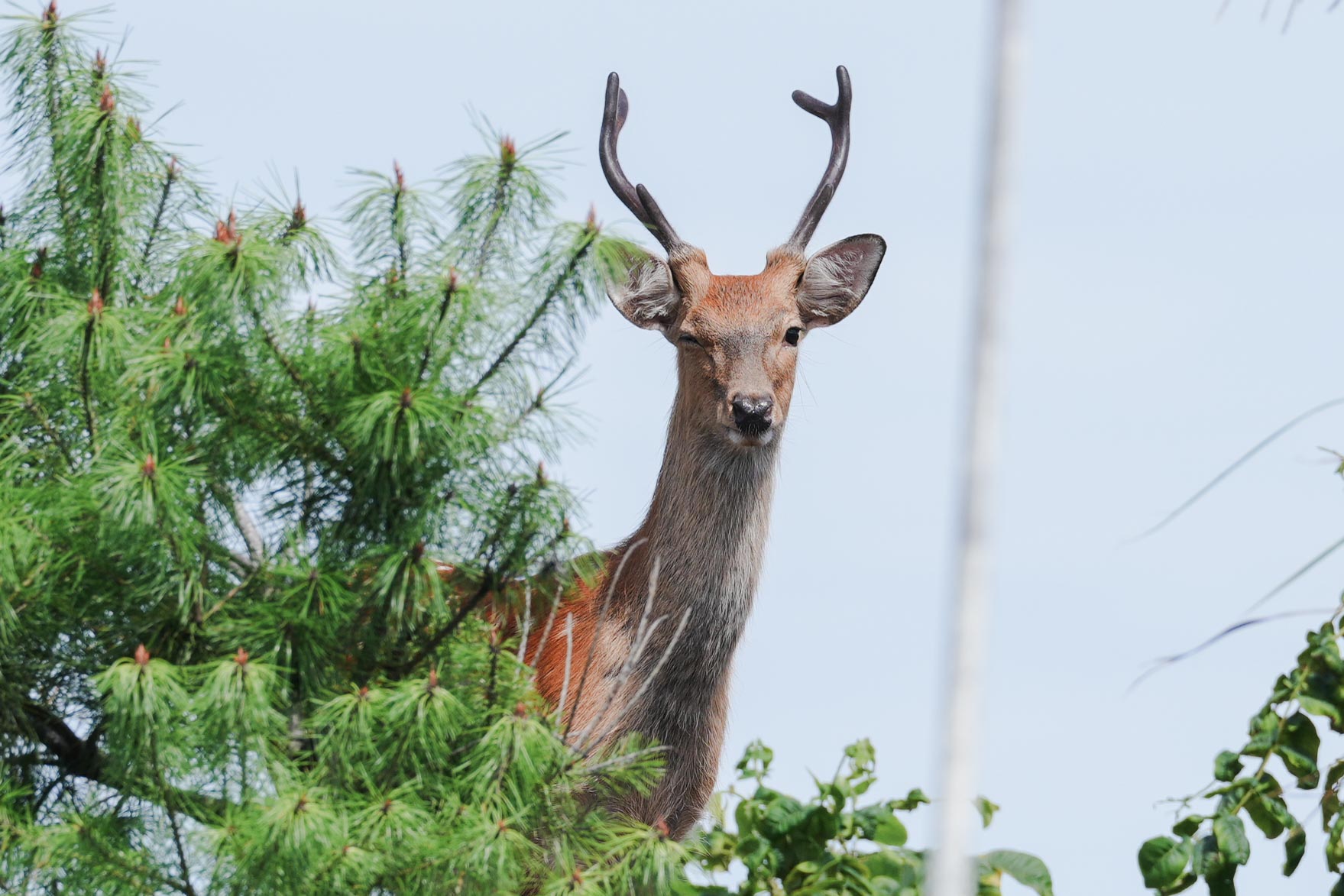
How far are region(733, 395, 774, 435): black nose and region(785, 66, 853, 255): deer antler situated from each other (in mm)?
1009

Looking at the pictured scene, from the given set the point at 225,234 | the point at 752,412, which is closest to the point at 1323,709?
the point at 225,234

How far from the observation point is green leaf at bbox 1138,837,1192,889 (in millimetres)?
3307

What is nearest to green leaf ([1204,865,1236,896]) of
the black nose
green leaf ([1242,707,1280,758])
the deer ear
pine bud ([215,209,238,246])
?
green leaf ([1242,707,1280,758])

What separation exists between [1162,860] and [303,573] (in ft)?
6.43

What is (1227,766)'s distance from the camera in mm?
3424

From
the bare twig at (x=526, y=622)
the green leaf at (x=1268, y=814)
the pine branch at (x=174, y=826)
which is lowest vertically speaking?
the pine branch at (x=174, y=826)

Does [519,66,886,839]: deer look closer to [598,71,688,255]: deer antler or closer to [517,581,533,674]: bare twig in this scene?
[598,71,688,255]: deer antler

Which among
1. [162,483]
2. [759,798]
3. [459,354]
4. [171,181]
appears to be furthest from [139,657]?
[171,181]

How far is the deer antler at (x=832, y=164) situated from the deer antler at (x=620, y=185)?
42 millimetres

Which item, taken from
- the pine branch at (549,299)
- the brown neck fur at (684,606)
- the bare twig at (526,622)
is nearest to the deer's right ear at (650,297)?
the brown neck fur at (684,606)

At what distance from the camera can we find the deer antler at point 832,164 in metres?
7.05

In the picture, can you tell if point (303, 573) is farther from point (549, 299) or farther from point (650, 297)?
point (650, 297)

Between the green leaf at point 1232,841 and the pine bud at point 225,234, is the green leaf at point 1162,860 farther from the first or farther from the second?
the pine bud at point 225,234

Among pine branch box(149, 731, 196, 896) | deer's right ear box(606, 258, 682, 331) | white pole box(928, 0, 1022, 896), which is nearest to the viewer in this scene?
white pole box(928, 0, 1022, 896)
